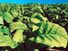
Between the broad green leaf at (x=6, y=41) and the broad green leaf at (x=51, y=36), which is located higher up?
the broad green leaf at (x=51, y=36)

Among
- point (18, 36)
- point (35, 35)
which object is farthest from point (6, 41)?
point (35, 35)

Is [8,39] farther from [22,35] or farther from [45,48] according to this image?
[45,48]

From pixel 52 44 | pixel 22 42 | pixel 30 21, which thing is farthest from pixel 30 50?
pixel 30 21

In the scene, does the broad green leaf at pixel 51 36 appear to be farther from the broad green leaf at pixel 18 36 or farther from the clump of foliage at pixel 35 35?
the broad green leaf at pixel 18 36

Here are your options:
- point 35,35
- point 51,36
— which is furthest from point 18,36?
point 51,36

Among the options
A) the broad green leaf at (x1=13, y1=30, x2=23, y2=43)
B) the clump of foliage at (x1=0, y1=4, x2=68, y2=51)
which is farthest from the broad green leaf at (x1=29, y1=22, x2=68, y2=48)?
the broad green leaf at (x1=13, y1=30, x2=23, y2=43)

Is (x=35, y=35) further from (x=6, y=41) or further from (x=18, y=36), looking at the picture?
(x=6, y=41)

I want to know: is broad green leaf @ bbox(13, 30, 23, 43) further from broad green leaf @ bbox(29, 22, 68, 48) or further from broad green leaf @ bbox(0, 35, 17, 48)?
broad green leaf @ bbox(29, 22, 68, 48)

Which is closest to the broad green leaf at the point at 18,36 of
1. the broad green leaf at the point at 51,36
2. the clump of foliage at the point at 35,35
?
the clump of foliage at the point at 35,35

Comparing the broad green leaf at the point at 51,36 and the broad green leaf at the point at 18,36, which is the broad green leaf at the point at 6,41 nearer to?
the broad green leaf at the point at 18,36

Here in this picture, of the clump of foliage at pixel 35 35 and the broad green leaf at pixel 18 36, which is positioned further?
the broad green leaf at pixel 18 36

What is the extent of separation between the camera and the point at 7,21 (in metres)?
2.64

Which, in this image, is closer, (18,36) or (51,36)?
(51,36)

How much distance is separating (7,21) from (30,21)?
0.26 m
